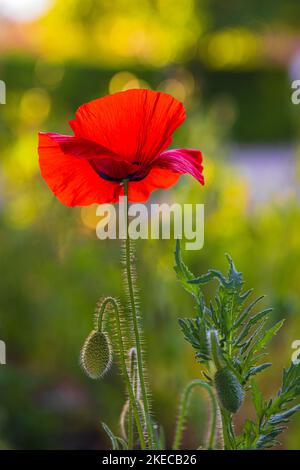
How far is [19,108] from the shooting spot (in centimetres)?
447

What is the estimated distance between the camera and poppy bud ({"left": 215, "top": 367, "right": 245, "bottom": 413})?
953 millimetres

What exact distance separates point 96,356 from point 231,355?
18 cm

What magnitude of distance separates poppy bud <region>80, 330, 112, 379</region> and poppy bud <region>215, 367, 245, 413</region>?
19 centimetres

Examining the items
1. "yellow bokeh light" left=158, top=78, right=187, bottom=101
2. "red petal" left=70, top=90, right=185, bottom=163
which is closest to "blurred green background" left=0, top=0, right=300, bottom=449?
"yellow bokeh light" left=158, top=78, right=187, bottom=101

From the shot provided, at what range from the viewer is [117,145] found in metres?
1.07

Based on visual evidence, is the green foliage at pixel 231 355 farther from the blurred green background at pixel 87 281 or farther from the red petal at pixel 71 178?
the blurred green background at pixel 87 281

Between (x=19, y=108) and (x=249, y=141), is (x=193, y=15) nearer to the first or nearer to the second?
(x=249, y=141)

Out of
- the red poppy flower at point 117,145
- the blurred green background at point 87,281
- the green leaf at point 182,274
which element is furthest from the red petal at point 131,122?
the blurred green background at point 87,281

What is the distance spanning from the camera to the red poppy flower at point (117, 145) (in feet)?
3.42

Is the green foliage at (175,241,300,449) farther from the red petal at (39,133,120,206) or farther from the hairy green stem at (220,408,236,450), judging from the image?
the red petal at (39,133,120,206)

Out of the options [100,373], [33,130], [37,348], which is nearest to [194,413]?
[37,348]

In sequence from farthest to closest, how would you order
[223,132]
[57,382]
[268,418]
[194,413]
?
1. [223,132]
2. [57,382]
3. [194,413]
4. [268,418]

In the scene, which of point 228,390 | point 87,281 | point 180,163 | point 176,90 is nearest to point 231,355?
point 228,390
